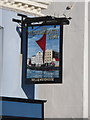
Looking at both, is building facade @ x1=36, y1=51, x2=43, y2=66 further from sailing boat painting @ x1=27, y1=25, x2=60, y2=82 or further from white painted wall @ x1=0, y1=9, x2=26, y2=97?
white painted wall @ x1=0, y1=9, x2=26, y2=97

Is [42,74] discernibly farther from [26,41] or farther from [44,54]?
[26,41]

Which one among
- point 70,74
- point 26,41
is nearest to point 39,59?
point 26,41

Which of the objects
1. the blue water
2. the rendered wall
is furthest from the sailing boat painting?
the rendered wall

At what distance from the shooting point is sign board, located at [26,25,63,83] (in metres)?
3.62

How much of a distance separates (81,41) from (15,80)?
1.29 meters

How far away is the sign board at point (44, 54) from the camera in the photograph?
11.9 ft

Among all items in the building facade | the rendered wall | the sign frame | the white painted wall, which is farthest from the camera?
the white painted wall

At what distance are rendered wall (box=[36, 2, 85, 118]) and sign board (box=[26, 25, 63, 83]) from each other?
0.54 metres

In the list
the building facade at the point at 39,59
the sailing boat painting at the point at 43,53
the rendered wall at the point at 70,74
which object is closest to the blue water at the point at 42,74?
the sailing boat painting at the point at 43,53

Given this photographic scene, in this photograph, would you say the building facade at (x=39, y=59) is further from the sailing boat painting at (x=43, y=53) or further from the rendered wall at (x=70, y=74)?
the rendered wall at (x=70, y=74)

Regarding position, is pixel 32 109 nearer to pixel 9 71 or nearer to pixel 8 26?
pixel 9 71

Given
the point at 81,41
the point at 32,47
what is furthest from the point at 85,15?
the point at 32,47

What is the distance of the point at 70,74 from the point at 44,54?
65 centimetres

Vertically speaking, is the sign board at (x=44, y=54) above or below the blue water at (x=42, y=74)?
above
